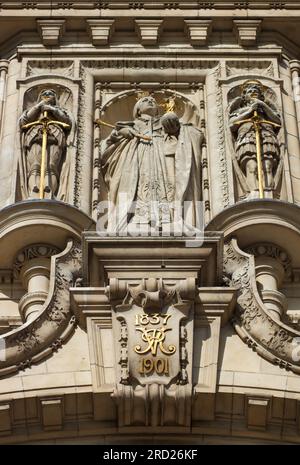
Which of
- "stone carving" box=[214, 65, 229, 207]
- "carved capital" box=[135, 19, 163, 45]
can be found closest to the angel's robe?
"stone carving" box=[214, 65, 229, 207]

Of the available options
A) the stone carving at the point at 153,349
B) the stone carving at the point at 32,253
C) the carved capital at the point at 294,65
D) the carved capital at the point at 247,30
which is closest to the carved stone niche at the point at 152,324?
the stone carving at the point at 153,349

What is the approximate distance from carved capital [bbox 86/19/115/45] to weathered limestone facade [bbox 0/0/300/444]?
0.02 metres

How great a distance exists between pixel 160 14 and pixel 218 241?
4.45 metres

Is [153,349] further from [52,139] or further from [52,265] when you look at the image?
[52,139]

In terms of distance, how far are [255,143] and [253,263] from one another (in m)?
1.94

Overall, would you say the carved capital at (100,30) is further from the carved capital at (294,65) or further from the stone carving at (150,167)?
the carved capital at (294,65)

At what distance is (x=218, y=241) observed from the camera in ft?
41.9

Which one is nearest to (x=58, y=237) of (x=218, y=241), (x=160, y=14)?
(x=218, y=241)

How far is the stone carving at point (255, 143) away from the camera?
47.1 ft

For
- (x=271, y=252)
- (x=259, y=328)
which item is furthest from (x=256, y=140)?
(x=259, y=328)

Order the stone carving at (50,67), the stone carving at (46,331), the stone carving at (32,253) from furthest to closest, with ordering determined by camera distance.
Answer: the stone carving at (50,67), the stone carving at (32,253), the stone carving at (46,331)

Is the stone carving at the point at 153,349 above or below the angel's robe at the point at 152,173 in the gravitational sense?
below

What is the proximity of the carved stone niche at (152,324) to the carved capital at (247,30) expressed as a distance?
13.1 feet

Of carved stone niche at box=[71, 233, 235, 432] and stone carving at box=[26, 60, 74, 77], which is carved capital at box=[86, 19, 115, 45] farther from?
carved stone niche at box=[71, 233, 235, 432]
